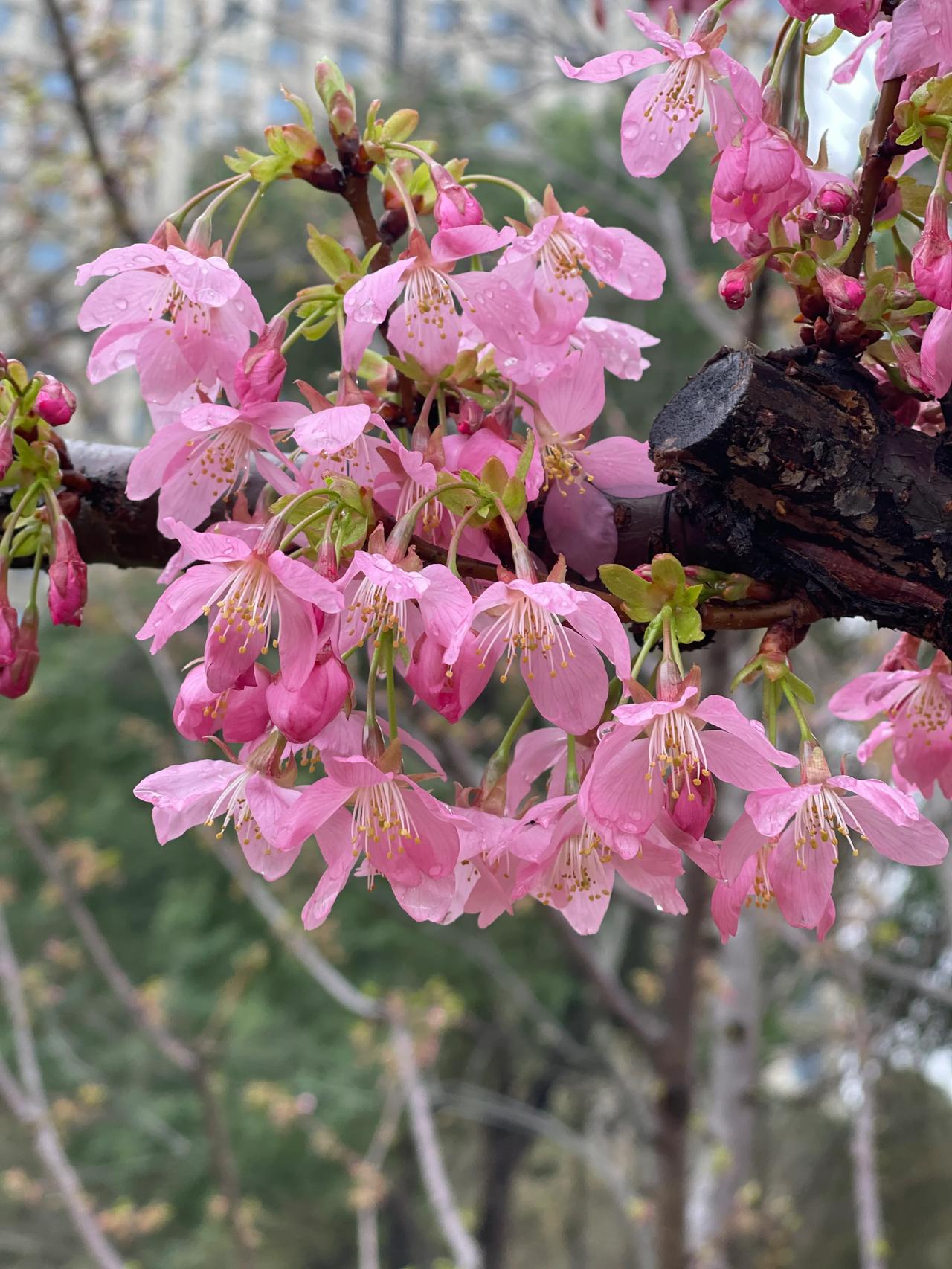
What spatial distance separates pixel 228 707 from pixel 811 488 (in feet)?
1.25

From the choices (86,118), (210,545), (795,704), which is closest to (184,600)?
(210,545)

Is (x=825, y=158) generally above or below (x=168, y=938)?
above

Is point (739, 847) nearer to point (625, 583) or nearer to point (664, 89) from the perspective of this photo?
point (625, 583)

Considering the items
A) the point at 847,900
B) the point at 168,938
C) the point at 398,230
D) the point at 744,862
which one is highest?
the point at 398,230

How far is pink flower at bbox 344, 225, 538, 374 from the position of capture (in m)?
0.72

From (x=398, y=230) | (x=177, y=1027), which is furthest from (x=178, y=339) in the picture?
(x=177, y=1027)

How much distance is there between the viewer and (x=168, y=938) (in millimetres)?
8070

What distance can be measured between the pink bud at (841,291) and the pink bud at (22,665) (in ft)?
1.91

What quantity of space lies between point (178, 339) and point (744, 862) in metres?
0.50

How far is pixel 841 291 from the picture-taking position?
2.24 feet

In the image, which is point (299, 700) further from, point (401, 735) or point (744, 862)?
point (744, 862)

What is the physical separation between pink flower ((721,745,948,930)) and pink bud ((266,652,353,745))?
24cm

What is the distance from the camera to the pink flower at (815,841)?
0.65m

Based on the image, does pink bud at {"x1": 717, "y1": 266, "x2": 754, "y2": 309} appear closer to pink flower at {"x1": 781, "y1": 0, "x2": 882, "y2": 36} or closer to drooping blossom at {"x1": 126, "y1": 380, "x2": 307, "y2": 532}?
pink flower at {"x1": 781, "y1": 0, "x2": 882, "y2": 36}
